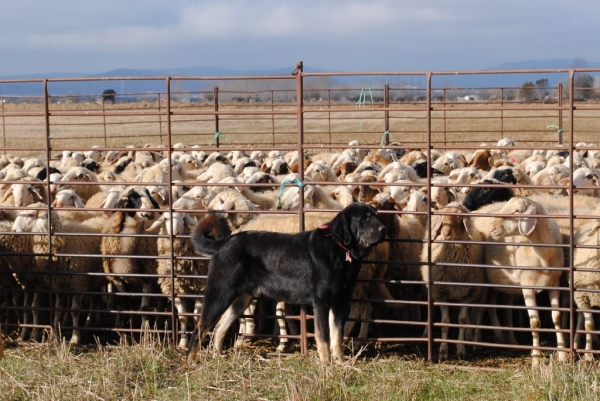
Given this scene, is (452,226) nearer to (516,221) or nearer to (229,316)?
(516,221)

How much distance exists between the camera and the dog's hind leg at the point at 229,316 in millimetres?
8008

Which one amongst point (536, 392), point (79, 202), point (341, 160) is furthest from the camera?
point (341, 160)

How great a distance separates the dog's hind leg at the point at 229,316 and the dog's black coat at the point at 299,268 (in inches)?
0.5

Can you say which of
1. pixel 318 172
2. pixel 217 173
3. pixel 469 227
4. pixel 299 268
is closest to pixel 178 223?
pixel 299 268

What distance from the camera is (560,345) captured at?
8.15 metres

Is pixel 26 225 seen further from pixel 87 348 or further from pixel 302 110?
pixel 302 110

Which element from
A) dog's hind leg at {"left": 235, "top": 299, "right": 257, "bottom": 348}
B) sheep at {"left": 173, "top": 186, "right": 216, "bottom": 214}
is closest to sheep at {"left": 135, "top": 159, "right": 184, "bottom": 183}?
sheep at {"left": 173, "top": 186, "right": 216, "bottom": 214}

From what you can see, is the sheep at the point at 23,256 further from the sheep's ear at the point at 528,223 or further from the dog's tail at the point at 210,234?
the sheep's ear at the point at 528,223

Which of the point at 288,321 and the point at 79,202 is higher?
the point at 79,202

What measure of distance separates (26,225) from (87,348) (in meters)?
1.84

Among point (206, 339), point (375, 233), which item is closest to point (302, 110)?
point (375, 233)

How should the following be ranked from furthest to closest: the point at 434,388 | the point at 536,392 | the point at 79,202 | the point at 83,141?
the point at 83,141, the point at 79,202, the point at 434,388, the point at 536,392

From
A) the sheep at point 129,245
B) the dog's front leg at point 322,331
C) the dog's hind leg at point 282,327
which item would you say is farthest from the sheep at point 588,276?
the sheep at point 129,245

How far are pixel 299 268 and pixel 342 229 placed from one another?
0.55 m
